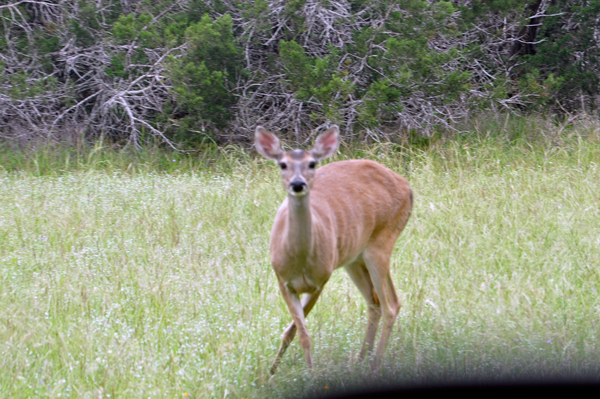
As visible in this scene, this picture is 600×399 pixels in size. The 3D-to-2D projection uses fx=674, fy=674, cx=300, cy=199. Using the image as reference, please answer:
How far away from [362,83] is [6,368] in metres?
6.49

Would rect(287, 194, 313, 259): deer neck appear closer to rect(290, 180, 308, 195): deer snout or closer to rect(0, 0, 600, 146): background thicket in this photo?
rect(290, 180, 308, 195): deer snout

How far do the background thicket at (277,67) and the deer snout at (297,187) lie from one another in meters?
4.93

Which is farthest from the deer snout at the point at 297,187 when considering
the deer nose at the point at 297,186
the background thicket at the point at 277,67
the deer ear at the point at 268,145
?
the background thicket at the point at 277,67

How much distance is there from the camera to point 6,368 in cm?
335

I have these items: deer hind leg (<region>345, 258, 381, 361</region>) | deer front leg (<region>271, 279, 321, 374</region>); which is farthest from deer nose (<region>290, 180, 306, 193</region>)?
deer hind leg (<region>345, 258, 381, 361</region>)

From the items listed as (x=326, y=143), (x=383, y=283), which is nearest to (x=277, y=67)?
(x=326, y=143)

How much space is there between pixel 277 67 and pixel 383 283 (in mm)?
6014

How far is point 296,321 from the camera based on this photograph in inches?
139

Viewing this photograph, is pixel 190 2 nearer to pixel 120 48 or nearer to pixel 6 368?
pixel 120 48

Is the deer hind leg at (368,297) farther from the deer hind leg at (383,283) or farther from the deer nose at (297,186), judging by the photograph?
the deer nose at (297,186)

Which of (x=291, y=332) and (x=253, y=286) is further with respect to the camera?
(x=253, y=286)

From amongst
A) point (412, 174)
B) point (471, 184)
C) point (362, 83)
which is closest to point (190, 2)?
point (362, 83)

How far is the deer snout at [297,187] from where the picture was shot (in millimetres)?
3314

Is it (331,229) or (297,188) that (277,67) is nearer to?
(331,229)
